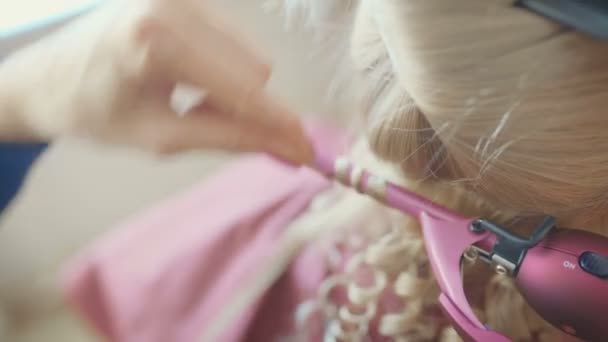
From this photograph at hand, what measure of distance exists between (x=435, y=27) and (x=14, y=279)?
0.77 metres

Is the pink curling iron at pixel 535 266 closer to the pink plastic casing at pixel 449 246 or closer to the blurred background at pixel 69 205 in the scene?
the pink plastic casing at pixel 449 246

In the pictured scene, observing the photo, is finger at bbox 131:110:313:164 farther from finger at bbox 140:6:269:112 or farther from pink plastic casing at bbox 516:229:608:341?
pink plastic casing at bbox 516:229:608:341

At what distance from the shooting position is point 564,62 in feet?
0.96

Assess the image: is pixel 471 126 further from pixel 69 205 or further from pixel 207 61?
pixel 69 205

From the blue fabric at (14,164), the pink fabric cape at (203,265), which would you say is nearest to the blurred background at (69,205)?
the pink fabric cape at (203,265)

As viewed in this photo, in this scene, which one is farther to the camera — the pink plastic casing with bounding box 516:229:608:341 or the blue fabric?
the blue fabric

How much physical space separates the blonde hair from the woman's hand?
0.20 feet

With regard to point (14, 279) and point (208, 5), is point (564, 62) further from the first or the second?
point (14, 279)

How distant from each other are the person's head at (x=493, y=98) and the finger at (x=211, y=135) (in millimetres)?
70

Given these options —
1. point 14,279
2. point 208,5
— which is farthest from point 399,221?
point 14,279

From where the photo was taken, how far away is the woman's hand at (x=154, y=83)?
37 centimetres

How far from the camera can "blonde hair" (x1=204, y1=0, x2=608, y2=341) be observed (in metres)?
0.29

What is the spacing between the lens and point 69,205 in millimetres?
888

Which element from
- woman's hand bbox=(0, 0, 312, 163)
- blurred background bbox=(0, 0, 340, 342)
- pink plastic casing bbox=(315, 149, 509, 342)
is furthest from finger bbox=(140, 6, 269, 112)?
blurred background bbox=(0, 0, 340, 342)
